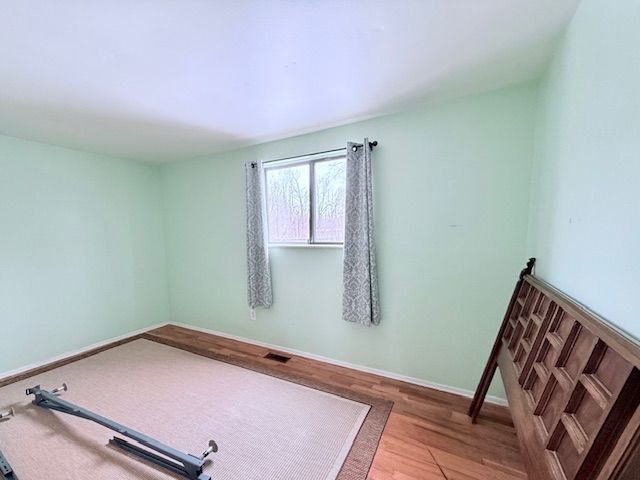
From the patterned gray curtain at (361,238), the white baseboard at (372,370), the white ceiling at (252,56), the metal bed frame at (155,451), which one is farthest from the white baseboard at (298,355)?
the white ceiling at (252,56)

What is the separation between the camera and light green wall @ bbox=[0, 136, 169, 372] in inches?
102

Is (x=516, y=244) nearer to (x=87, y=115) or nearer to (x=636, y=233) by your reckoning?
(x=636, y=233)

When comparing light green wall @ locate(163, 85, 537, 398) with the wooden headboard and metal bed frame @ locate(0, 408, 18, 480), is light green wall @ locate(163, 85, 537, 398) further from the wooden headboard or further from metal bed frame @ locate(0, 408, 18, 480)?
metal bed frame @ locate(0, 408, 18, 480)

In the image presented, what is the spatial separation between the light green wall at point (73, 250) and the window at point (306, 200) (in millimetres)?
2054

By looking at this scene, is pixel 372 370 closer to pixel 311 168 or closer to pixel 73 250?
pixel 311 168

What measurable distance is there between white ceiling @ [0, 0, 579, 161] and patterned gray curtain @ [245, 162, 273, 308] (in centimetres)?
68

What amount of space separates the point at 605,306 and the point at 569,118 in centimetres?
91

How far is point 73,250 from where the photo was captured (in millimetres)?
2986

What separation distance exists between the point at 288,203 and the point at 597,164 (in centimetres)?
238

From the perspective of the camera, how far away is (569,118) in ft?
4.03

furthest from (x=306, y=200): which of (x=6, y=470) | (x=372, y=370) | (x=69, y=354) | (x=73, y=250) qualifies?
(x=69, y=354)

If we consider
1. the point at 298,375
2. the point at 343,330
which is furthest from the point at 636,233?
the point at 298,375

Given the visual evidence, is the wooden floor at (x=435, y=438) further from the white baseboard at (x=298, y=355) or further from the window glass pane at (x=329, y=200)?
the window glass pane at (x=329, y=200)

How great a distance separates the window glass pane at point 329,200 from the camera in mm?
2566
